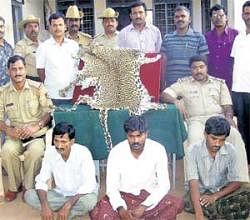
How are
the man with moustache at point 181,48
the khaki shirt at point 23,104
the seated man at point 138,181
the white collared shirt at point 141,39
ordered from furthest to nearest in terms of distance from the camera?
1. the white collared shirt at point 141,39
2. the man with moustache at point 181,48
3. the khaki shirt at point 23,104
4. the seated man at point 138,181

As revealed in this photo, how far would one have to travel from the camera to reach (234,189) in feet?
14.2

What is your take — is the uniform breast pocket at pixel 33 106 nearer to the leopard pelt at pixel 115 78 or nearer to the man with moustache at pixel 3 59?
the leopard pelt at pixel 115 78

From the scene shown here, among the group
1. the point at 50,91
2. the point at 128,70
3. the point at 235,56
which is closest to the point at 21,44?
the point at 50,91

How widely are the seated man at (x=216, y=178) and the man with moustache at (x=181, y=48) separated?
1523 millimetres

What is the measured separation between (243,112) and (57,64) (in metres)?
2.13

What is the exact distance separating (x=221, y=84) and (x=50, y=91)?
6.19 feet

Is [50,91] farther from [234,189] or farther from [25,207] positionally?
[234,189]

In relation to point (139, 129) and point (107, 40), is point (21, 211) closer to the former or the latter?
point (139, 129)

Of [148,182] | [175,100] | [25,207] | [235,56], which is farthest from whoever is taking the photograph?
[235,56]

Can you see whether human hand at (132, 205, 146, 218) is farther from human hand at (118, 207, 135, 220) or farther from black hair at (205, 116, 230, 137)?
black hair at (205, 116, 230, 137)

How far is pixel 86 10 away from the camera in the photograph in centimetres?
1535

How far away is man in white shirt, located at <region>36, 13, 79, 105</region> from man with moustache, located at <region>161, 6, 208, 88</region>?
1.05 metres

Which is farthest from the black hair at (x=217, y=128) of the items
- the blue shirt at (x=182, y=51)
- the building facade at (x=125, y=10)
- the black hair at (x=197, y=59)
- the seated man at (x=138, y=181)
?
the building facade at (x=125, y=10)

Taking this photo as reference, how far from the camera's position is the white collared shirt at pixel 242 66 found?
5.46m
